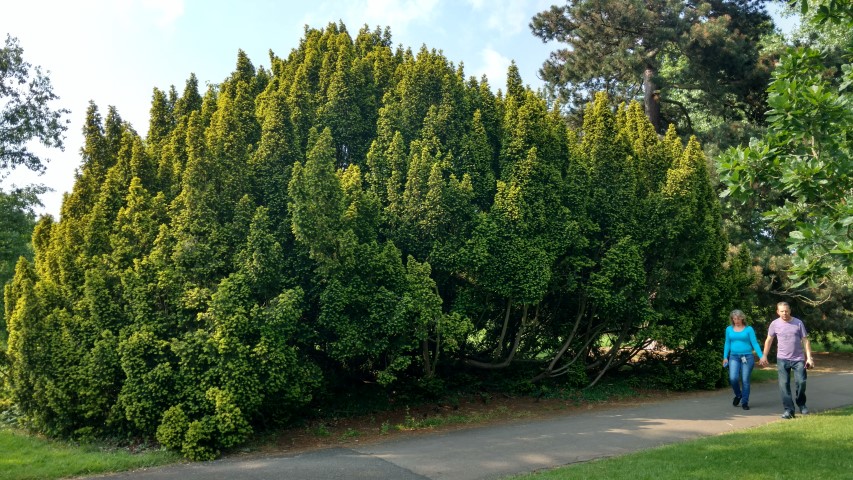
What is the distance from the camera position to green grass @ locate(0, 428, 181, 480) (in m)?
6.96

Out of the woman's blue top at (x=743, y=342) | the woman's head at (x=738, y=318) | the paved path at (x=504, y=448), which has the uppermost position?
the woman's head at (x=738, y=318)

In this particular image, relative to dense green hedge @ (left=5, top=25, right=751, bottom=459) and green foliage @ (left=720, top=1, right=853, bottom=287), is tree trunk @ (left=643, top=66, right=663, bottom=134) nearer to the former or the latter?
dense green hedge @ (left=5, top=25, right=751, bottom=459)

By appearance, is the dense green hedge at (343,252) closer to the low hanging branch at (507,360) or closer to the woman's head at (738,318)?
the low hanging branch at (507,360)

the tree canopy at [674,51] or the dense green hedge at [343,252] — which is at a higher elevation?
the tree canopy at [674,51]

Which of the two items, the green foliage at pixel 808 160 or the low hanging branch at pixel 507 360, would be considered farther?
the low hanging branch at pixel 507 360

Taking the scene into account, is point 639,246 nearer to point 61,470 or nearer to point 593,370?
point 593,370

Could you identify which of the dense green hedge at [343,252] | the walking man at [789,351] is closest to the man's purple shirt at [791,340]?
the walking man at [789,351]

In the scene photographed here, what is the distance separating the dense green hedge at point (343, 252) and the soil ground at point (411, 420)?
0.49m

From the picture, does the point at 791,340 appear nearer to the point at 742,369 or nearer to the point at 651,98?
the point at 742,369

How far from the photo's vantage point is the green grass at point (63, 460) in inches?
274

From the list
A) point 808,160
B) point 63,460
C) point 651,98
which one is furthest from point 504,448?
point 651,98

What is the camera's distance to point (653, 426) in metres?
8.87

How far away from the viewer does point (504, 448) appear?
7758mm

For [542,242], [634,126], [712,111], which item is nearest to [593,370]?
[542,242]
